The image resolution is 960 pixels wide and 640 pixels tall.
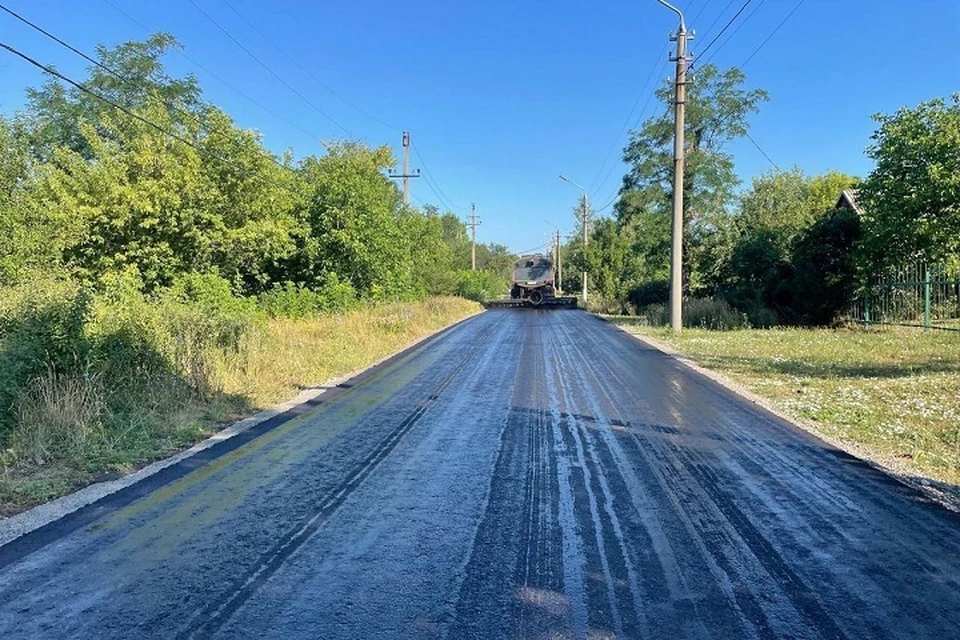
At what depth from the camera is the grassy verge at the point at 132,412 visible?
21.0ft

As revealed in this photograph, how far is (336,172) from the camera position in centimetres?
2619

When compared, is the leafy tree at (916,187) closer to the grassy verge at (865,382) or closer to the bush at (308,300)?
the grassy verge at (865,382)


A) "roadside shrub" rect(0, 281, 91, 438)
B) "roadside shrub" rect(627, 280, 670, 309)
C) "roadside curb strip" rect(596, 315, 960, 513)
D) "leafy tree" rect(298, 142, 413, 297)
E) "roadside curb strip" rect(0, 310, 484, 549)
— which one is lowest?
"roadside curb strip" rect(0, 310, 484, 549)

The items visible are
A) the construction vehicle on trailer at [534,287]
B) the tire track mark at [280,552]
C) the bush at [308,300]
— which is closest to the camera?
the tire track mark at [280,552]

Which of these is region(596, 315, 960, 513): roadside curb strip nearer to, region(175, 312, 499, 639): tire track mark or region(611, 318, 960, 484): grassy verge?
region(611, 318, 960, 484): grassy verge

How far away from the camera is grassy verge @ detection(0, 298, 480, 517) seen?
21.0 feet

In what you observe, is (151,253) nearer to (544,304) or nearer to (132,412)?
(132,412)

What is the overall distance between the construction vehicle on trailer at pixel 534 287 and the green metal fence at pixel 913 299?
27.4 meters

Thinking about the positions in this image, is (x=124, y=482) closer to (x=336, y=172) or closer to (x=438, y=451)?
(x=438, y=451)

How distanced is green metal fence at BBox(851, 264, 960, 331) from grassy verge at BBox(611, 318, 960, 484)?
1106 millimetres

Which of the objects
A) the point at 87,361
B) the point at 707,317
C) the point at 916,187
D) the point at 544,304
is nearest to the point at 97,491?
the point at 87,361

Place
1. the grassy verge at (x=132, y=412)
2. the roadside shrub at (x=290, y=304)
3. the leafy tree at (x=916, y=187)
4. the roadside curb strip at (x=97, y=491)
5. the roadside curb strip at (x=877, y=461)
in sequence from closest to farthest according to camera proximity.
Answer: the roadside curb strip at (x=97, y=491) → the roadside curb strip at (x=877, y=461) → the grassy verge at (x=132, y=412) → the leafy tree at (x=916, y=187) → the roadside shrub at (x=290, y=304)

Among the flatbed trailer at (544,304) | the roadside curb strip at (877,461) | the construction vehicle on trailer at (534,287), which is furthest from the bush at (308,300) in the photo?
the construction vehicle on trailer at (534,287)

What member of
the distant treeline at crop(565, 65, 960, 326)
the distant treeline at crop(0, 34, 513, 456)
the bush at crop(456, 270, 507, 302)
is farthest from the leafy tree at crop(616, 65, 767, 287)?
the bush at crop(456, 270, 507, 302)
